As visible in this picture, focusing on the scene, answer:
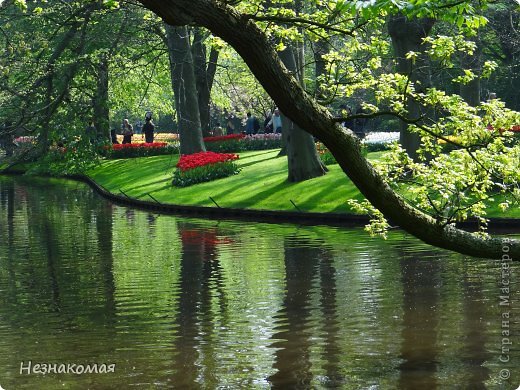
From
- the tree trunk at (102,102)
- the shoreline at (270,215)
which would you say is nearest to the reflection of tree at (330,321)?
the shoreline at (270,215)

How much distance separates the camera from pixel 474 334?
1275 cm

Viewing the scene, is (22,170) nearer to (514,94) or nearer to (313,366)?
(514,94)

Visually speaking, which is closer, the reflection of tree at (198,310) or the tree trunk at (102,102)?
the reflection of tree at (198,310)

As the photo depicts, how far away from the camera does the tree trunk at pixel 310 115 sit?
30.9 feet

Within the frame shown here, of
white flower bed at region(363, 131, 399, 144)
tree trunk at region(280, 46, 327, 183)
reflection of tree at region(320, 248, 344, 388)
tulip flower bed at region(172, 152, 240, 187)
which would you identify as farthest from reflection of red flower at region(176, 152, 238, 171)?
reflection of tree at region(320, 248, 344, 388)

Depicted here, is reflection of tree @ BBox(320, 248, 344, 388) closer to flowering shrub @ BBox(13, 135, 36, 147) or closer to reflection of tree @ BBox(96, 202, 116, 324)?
reflection of tree @ BBox(96, 202, 116, 324)

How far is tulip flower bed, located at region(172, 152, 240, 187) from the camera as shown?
1410 inches

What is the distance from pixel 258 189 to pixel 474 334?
1915 cm

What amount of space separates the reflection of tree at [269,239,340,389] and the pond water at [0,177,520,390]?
2 cm

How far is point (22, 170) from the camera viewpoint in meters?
56.6

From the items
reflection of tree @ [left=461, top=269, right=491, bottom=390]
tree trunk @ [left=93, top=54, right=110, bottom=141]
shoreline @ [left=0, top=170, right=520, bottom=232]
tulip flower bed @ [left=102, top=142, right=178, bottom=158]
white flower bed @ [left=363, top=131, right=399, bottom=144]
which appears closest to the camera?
reflection of tree @ [left=461, top=269, right=491, bottom=390]

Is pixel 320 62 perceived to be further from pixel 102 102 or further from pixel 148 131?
pixel 148 131

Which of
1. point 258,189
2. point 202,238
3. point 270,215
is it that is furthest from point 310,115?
point 258,189

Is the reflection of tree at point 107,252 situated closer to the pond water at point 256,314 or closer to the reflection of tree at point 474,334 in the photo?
the pond water at point 256,314
